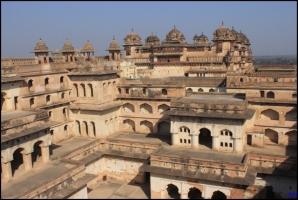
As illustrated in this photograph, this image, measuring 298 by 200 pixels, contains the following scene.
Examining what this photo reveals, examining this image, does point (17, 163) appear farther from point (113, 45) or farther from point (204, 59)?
point (204, 59)

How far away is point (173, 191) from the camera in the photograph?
85.2 feet

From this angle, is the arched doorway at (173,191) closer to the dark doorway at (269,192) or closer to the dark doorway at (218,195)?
the dark doorway at (218,195)

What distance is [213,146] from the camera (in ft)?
84.6

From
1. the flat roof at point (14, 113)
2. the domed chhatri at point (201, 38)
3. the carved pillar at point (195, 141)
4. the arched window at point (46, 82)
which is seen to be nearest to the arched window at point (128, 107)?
the arched window at point (46, 82)

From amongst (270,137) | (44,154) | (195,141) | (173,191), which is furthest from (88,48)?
(270,137)

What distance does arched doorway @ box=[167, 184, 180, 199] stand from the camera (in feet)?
83.0

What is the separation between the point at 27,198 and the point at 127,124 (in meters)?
16.5

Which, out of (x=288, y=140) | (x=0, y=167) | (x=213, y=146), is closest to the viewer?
(x=0, y=167)

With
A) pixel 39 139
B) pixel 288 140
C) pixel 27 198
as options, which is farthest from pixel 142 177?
pixel 288 140

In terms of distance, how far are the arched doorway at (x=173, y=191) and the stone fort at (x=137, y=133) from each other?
0.13 meters

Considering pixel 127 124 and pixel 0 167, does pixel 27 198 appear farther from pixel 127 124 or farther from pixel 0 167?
pixel 127 124

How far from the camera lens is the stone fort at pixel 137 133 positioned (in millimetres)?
22312

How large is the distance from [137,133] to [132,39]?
2607 centimetres

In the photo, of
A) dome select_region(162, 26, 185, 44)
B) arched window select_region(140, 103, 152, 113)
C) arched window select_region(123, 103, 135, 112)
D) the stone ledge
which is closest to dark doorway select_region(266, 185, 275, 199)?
the stone ledge
